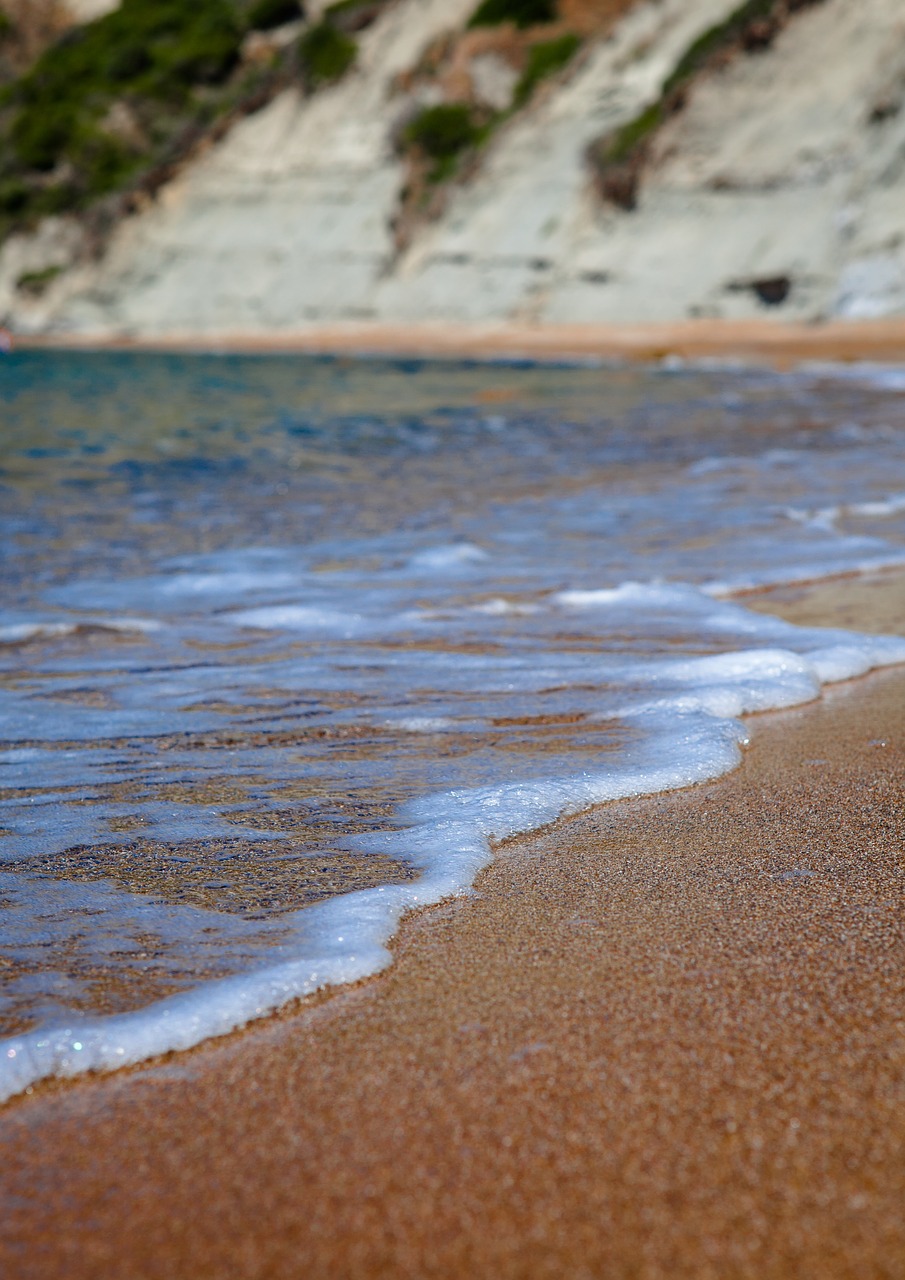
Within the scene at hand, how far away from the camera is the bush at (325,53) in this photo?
32875 mm

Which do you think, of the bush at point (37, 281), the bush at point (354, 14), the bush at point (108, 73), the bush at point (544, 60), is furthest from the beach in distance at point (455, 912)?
the bush at point (108, 73)

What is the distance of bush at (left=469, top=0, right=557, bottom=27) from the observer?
100ft

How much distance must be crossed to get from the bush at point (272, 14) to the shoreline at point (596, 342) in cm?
1228

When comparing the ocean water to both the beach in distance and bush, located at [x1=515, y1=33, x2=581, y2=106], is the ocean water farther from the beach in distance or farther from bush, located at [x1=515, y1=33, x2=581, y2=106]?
bush, located at [x1=515, y1=33, x2=581, y2=106]

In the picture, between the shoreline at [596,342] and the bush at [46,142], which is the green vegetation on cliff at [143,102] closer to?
the bush at [46,142]

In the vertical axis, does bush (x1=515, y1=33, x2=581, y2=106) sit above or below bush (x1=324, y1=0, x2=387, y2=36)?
below

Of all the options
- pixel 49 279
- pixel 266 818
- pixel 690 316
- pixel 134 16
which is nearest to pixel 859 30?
pixel 690 316

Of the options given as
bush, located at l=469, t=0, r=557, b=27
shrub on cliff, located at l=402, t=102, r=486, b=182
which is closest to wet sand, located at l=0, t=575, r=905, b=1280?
shrub on cliff, located at l=402, t=102, r=486, b=182

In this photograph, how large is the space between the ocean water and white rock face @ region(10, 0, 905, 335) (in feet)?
50.6

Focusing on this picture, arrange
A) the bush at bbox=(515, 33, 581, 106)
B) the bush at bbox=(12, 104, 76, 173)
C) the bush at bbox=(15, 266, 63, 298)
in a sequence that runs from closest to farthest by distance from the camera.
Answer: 1. the bush at bbox=(515, 33, 581, 106)
2. the bush at bbox=(15, 266, 63, 298)
3. the bush at bbox=(12, 104, 76, 173)

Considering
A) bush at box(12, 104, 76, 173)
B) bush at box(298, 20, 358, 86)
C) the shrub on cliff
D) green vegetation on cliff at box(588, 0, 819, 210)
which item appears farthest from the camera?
bush at box(12, 104, 76, 173)

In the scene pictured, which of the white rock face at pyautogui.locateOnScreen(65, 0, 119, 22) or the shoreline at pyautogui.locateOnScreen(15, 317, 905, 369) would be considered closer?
the shoreline at pyautogui.locateOnScreen(15, 317, 905, 369)

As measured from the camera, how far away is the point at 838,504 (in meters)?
6.57

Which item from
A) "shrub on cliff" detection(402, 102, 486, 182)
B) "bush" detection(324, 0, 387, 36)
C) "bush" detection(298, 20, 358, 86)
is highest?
"bush" detection(324, 0, 387, 36)
